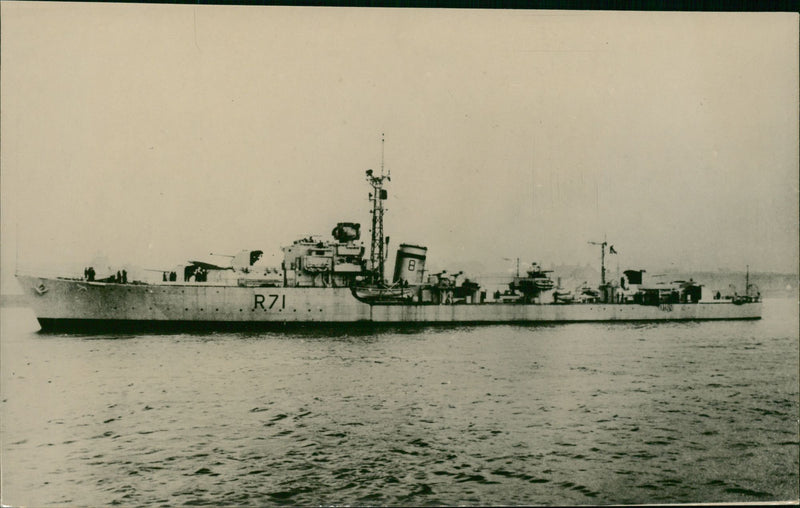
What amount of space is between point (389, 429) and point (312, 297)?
22.8 ft

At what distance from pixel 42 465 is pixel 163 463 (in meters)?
0.93

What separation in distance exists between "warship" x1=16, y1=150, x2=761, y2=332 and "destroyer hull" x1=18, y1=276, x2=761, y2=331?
0.02 metres

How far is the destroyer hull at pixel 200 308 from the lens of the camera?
10.3 meters

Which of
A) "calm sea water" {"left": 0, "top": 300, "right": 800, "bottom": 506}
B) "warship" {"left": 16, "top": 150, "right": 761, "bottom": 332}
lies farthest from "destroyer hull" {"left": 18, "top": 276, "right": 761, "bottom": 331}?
"calm sea water" {"left": 0, "top": 300, "right": 800, "bottom": 506}

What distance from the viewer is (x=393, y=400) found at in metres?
5.08

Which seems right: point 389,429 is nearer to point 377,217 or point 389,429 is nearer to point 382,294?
point 377,217

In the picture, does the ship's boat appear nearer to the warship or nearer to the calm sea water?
the warship

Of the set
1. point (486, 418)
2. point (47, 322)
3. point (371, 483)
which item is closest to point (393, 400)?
point (486, 418)

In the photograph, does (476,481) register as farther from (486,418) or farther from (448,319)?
(448,319)

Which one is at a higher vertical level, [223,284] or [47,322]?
[223,284]

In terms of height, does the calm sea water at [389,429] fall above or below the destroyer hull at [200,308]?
below

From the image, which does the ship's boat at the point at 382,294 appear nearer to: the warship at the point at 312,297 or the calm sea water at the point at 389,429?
the warship at the point at 312,297

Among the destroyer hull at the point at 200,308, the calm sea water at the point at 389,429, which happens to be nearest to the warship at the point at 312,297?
the destroyer hull at the point at 200,308

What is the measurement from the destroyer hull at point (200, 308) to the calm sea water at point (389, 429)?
9.86 ft
